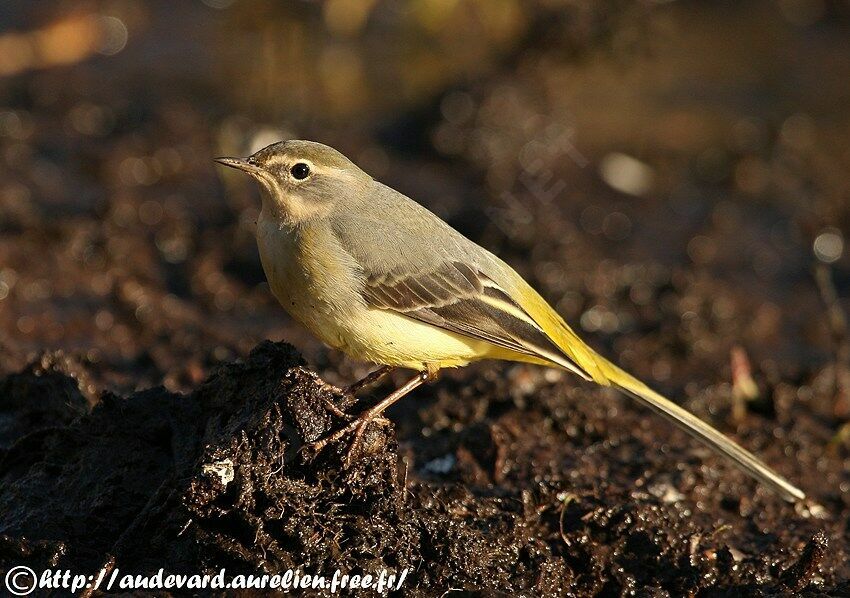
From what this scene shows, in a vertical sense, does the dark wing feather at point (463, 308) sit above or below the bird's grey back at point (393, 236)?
below

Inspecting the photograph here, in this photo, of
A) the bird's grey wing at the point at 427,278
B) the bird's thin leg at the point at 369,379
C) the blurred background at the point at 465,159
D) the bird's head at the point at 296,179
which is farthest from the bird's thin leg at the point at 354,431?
the blurred background at the point at 465,159

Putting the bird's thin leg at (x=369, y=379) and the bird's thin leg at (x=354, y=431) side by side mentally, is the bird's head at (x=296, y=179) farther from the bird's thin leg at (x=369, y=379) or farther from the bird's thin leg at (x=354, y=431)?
the bird's thin leg at (x=354, y=431)

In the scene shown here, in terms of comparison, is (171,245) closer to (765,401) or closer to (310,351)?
(310,351)

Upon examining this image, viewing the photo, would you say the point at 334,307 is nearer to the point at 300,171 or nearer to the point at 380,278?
the point at 380,278

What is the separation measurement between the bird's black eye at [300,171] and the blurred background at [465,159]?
2331 millimetres

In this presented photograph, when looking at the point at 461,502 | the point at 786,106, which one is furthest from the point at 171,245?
the point at 786,106

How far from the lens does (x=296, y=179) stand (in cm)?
698

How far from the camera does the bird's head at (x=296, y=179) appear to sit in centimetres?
691

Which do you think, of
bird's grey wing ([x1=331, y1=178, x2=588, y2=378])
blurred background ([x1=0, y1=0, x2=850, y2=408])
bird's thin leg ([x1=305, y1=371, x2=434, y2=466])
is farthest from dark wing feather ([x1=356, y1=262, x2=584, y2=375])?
blurred background ([x1=0, y1=0, x2=850, y2=408])

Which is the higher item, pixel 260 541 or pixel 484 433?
pixel 260 541

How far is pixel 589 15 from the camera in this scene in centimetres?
1416

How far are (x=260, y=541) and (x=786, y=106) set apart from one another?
12.2 m

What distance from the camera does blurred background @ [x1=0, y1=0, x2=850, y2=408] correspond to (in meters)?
10.3

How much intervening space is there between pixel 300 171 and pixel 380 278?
0.83 m
